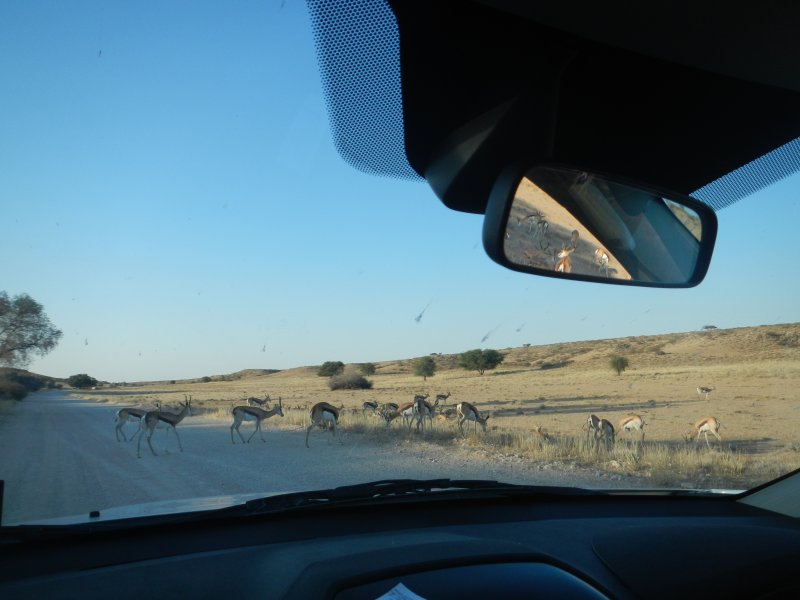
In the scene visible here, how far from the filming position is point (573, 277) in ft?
12.8

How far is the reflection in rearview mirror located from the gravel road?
11.5 feet

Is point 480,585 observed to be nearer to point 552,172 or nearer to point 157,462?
point 552,172

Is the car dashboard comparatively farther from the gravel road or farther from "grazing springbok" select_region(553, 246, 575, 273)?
Answer: the gravel road

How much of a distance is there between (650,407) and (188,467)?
58.5 ft

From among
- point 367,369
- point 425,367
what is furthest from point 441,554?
point 367,369

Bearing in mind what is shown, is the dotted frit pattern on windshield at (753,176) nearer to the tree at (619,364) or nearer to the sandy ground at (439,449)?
the sandy ground at (439,449)

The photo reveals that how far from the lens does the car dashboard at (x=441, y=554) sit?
2.35m

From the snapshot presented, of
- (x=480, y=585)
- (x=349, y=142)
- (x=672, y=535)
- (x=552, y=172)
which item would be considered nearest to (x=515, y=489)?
(x=672, y=535)

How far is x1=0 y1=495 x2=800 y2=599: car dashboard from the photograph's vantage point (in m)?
2.35

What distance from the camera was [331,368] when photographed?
173ft

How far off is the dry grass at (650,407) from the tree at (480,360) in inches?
32.3

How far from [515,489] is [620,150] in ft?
7.36

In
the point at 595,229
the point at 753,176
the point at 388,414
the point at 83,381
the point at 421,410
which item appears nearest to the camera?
the point at 595,229

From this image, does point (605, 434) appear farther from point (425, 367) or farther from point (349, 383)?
point (425, 367)
